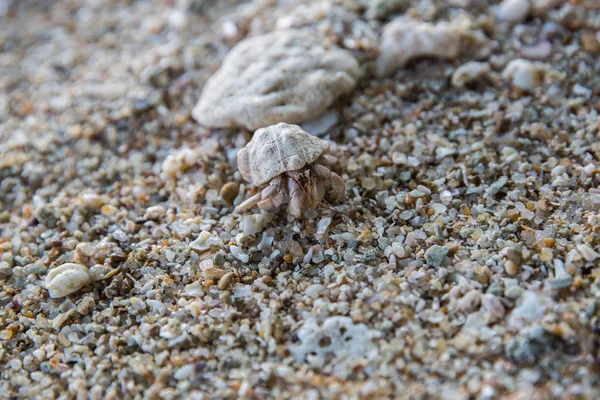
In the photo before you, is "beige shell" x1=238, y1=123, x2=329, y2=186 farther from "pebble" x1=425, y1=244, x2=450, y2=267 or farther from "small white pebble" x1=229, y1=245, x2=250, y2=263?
"pebble" x1=425, y1=244, x2=450, y2=267

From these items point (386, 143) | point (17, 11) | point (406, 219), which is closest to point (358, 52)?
point (386, 143)

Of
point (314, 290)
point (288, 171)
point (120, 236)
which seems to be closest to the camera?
point (314, 290)

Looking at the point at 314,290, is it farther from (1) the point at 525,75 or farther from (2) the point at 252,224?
(1) the point at 525,75

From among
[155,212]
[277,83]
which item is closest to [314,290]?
[155,212]

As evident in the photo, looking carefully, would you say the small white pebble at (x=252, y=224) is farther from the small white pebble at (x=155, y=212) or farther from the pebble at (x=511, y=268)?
the pebble at (x=511, y=268)

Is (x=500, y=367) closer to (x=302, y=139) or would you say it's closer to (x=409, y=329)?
(x=409, y=329)

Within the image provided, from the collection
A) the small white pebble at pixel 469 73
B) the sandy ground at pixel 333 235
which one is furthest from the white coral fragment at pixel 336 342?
the small white pebble at pixel 469 73

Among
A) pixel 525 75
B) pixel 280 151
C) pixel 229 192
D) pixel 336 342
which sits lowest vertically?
pixel 336 342
